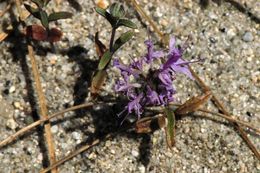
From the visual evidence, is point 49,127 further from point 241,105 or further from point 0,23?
point 241,105

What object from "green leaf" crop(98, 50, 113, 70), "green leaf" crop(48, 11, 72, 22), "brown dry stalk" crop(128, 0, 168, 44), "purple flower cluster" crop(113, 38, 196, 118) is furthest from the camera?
"brown dry stalk" crop(128, 0, 168, 44)

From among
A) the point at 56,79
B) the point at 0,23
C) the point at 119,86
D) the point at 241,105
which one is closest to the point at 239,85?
the point at 241,105

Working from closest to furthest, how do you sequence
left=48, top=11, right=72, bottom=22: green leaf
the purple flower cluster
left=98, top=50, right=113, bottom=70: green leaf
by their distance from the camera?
the purple flower cluster < left=98, top=50, right=113, bottom=70: green leaf < left=48, top=11, right=72, bottom=22: green leaf

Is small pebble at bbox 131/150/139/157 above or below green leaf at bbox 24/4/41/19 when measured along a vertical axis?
below

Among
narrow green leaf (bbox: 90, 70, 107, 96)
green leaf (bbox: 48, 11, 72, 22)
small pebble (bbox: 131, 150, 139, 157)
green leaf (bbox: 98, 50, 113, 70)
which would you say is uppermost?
green leaf (bbox: 48, 11, 72, 22)

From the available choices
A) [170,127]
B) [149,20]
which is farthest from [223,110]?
[149,20]

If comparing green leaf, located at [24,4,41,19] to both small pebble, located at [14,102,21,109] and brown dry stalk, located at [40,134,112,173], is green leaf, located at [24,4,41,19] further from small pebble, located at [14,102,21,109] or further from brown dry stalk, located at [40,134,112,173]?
brown dry stalk, located at [40,134,112,173]

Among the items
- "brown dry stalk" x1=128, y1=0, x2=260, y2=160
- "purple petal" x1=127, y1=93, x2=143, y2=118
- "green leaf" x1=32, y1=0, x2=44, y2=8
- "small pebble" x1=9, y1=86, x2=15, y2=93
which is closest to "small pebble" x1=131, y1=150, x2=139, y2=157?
"purple petal" x1=127, y1=93, x2=143, y2=118
